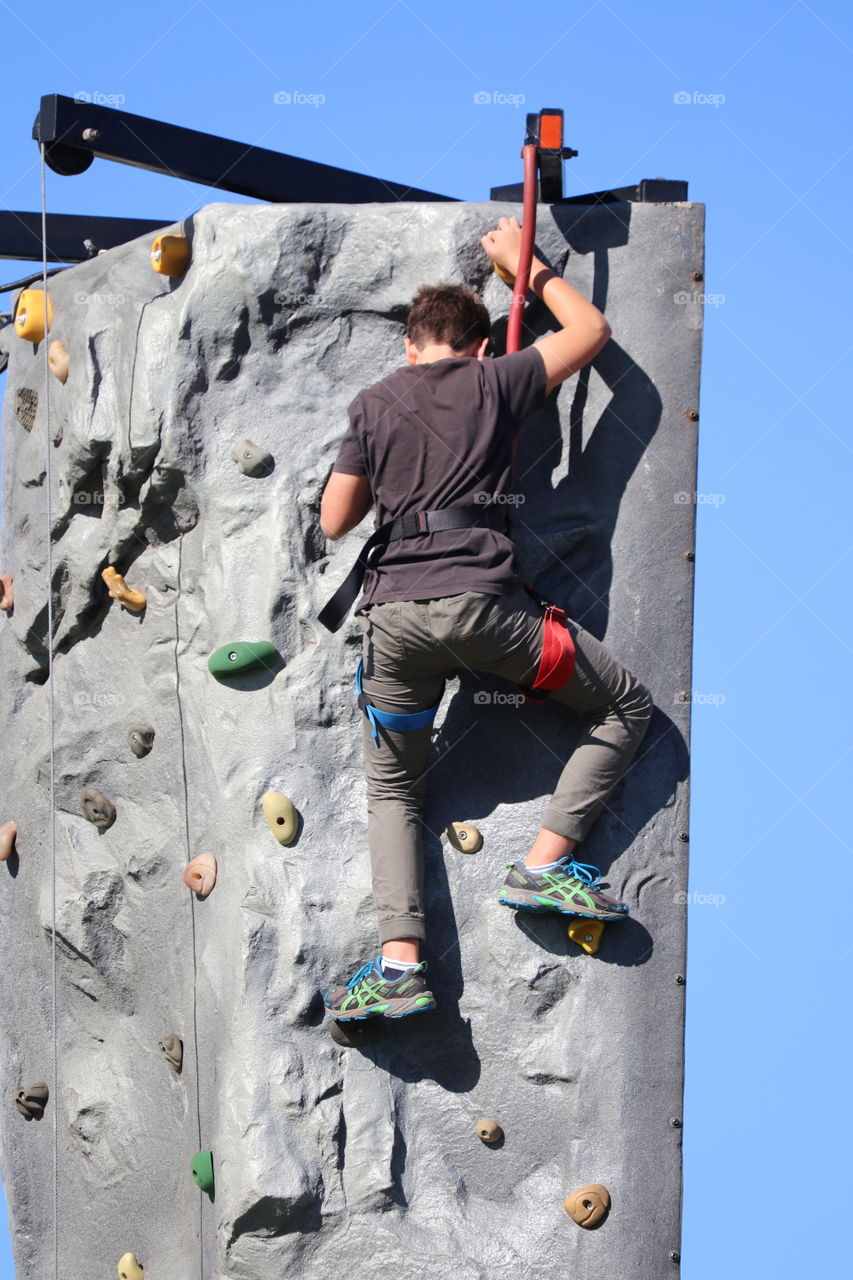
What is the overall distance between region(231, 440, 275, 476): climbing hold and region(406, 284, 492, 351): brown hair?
0.54m

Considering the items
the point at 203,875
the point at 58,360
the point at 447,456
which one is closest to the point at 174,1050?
the point at 203,875

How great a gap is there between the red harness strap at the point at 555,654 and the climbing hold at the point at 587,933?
623 millimetres

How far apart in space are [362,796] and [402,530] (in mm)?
770

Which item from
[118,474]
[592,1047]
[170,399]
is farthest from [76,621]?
[592,1047]

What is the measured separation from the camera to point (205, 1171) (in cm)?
464

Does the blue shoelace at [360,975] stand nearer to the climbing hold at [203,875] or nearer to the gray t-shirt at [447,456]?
the climbing hold at [203,875]

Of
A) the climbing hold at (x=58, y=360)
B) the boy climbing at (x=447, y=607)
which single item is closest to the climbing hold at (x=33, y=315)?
the climbing hold at (x=58, y=360)

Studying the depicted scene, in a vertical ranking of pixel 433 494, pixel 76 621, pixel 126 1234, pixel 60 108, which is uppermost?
pixel 60 108

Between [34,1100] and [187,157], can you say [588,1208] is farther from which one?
[187,157]

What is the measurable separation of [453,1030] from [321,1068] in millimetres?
356

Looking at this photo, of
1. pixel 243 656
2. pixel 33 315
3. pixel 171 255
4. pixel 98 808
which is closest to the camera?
pixel 243 656

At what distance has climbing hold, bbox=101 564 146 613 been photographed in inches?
202

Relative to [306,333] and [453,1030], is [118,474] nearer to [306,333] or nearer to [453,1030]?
[306,333]

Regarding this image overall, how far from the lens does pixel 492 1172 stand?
15.3 ft
